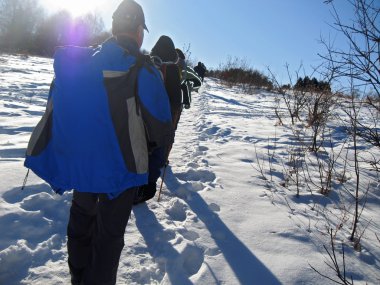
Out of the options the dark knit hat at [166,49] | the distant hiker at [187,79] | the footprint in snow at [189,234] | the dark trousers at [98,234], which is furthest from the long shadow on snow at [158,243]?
the dark knit hat at [166,49]

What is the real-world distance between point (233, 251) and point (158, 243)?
550 millimetres

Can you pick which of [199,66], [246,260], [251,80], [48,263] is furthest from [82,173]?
[251,80]

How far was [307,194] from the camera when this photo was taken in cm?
318

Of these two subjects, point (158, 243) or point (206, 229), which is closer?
point (158, 243)

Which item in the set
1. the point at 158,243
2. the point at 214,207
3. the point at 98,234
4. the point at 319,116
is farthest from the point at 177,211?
the point at 319,116

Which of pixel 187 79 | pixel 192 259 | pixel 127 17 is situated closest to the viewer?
pixel 127 17

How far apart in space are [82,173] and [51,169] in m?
0.19

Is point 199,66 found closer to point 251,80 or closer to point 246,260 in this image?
point 246,260

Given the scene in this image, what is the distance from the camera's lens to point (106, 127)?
1431 millimetres

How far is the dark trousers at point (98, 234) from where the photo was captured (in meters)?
1.55

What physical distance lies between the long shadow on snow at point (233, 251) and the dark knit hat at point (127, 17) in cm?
160

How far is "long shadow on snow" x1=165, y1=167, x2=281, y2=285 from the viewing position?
1954 mm

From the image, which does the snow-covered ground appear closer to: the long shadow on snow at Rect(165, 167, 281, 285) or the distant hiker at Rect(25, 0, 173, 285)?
the long shadow on snow at Rect(165, 167, 281, 285)

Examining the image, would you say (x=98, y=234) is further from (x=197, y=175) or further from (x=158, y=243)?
(x=197, y=175)
